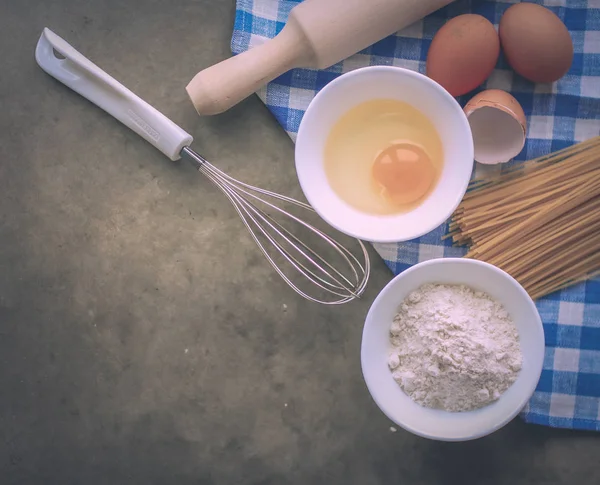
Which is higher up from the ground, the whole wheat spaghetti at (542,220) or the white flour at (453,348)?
the whole wheat spaghetti at (542,220)

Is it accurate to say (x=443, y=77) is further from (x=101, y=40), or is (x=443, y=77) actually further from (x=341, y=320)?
(x=101, y=40)

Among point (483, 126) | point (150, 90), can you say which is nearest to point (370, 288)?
point (483, 126)

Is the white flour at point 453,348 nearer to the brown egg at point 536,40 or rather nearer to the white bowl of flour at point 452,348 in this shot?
the white bowl of flour at point 452,348

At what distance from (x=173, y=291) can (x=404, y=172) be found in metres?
0.40

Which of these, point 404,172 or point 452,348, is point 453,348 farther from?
point 404,172

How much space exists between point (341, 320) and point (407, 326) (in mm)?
138

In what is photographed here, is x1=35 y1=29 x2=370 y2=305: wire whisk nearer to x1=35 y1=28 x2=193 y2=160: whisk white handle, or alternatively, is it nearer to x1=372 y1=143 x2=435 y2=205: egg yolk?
x1=35 y1=28 x2=193 y2=160: whisk white handle

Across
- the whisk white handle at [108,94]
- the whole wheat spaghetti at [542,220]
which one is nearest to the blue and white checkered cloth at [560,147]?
the whole wheat spaghetti at [542,220]

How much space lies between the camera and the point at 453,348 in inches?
29.7

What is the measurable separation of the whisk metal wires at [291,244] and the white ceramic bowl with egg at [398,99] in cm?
9

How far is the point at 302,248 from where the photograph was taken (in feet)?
3.01

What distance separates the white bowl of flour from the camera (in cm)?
76

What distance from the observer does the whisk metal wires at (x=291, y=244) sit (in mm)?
895

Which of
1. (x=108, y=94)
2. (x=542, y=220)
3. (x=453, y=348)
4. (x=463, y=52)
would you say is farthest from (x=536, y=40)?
(x=108, y=94)
